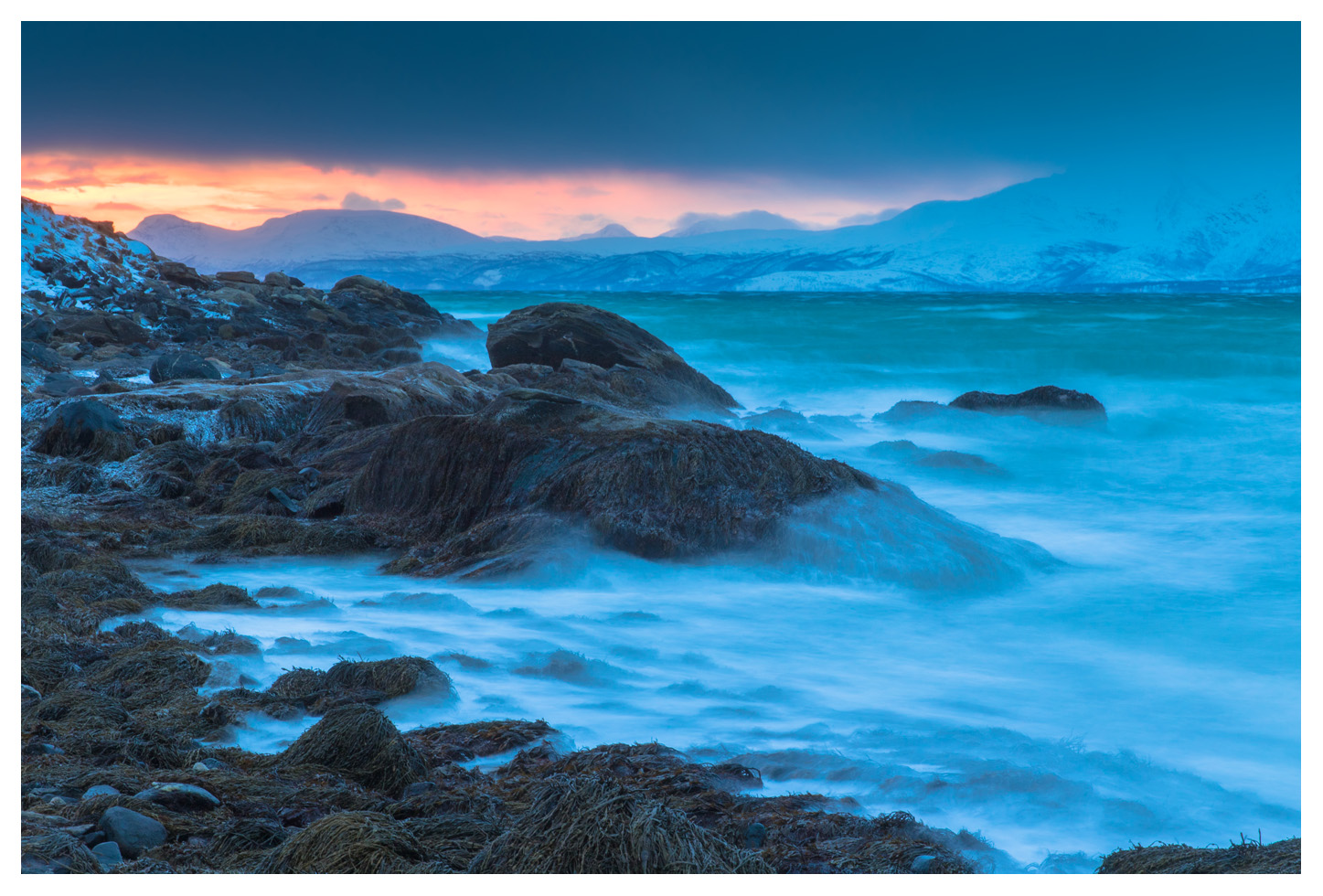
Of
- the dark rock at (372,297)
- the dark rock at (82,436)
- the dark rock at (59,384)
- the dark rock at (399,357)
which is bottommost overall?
the dark rock at (82,436)

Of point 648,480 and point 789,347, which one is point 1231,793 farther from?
point 789,347

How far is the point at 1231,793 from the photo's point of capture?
14.1 ft

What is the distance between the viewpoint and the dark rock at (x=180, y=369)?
1459 cm

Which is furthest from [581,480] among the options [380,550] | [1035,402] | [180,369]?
[1035,402]

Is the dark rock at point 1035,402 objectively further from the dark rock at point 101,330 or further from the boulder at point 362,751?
the dark rock at point 101,330

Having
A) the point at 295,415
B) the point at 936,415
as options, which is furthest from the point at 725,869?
the point at 936,415

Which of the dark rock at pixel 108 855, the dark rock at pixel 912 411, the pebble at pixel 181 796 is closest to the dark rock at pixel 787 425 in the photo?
the dark rock at pixel 912 411

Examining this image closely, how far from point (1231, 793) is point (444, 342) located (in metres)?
28.9

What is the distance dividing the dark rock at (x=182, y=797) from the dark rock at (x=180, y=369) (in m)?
12.6

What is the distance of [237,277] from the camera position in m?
37.6

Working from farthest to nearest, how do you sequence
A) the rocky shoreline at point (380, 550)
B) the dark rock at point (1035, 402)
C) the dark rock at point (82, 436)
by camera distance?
1. the dark rock at point (1035, 402)
2. the dark rock at point (82, 436)
3. the rocky shoreline at point (380, 550)

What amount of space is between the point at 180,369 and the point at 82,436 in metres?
4.75

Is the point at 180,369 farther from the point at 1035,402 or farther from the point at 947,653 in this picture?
the point at 1035,402

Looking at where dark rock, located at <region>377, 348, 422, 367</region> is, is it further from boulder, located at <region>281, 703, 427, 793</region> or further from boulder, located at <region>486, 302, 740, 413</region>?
boulder, located at <region>281, 703, 427, 793</region>
